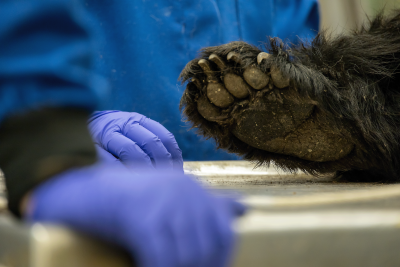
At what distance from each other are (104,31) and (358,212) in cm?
107

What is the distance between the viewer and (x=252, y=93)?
468 millimetres

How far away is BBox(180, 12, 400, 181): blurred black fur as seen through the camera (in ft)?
1.58

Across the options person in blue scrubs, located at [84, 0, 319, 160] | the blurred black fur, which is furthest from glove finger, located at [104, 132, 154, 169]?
person in blue scrubs, located at [84, 0, 319, 160]

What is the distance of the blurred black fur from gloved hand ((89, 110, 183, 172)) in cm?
11

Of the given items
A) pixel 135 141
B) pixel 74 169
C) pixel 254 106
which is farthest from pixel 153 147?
pixel 74 169

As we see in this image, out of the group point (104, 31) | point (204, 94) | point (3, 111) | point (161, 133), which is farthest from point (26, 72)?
point (104, 31)

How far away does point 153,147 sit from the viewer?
2.04 ft

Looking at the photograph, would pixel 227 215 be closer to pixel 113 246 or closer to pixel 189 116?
pixel 113 246

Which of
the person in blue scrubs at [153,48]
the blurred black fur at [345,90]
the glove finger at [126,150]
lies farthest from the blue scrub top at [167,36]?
the glove finger at [126,150]

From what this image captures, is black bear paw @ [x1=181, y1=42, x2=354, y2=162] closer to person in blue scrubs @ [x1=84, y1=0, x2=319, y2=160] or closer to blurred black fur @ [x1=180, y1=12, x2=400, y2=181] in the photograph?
blurred black fur @ [x1=180, y1=12, x2=400, y2=181]

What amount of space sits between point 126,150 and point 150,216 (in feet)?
1.48

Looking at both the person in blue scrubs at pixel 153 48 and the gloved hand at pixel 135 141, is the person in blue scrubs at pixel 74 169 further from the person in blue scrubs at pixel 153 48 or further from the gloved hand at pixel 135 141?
the person in blue scrubs at pixel 153 48

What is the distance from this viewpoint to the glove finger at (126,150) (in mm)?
584

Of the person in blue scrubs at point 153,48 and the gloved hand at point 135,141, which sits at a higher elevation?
the person in blue scrubs at point 153,48
